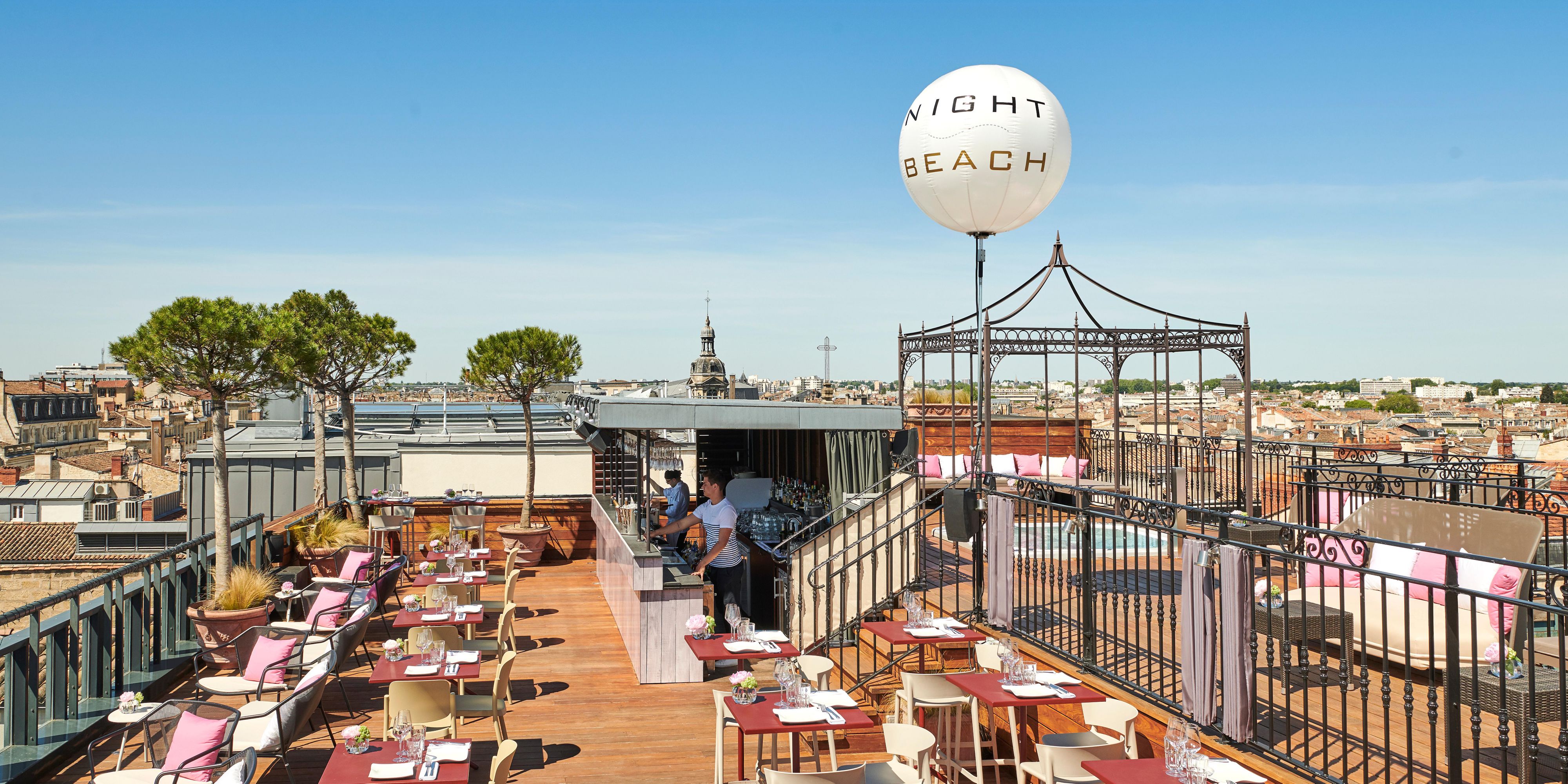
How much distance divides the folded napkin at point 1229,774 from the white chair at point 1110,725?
0.85m

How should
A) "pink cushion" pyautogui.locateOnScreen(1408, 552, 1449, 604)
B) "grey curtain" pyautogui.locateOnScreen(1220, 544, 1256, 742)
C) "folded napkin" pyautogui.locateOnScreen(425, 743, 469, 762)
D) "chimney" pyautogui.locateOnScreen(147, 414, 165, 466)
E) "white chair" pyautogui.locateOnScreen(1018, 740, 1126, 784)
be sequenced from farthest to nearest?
"chimney" pyautogui.locateOnScreen(147, 414, 165, 466)
"pink cushion" pyautogui.locateOnScreen(1408, 552, 1449, 604)
"grey curtain" pyautogui.locateOnScreen(1220, 544, 1256, 742)
"white chair" pyautogui.locateOnScreen(1018, 740, 1126, 784)
"folded napkin" pyautogui.locateOnScreen(425, 743, 469, 762)

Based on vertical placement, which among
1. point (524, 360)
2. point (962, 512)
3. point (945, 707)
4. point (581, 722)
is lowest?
point (581, 722)

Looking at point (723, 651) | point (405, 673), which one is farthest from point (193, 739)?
point (723, 651)

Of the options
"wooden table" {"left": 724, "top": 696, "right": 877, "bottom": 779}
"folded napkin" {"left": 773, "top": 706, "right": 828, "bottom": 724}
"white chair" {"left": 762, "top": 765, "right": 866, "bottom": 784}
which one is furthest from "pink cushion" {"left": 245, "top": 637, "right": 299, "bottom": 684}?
"white chair" {"left": 762, "top": 765, "right": 866, "bottom": 784}

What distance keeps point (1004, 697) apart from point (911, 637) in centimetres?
138

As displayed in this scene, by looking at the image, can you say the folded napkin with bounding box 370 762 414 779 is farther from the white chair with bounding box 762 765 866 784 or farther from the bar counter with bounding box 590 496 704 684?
the bar counter with bounding box 590 496 704 684

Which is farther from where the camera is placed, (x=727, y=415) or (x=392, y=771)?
(x=727, y=415)

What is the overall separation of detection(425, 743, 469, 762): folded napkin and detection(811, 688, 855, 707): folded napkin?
5.85 feet

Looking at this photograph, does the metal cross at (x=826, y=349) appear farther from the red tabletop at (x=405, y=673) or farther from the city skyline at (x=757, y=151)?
the red tabletop at (x=405, y=673)

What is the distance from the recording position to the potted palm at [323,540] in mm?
11906

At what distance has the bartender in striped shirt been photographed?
9.24 meters

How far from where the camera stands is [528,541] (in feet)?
46.1

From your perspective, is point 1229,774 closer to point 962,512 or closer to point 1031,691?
point 1031,691

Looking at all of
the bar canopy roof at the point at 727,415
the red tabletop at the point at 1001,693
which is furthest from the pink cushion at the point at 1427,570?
the bar canopy roof at the point at 727,415
